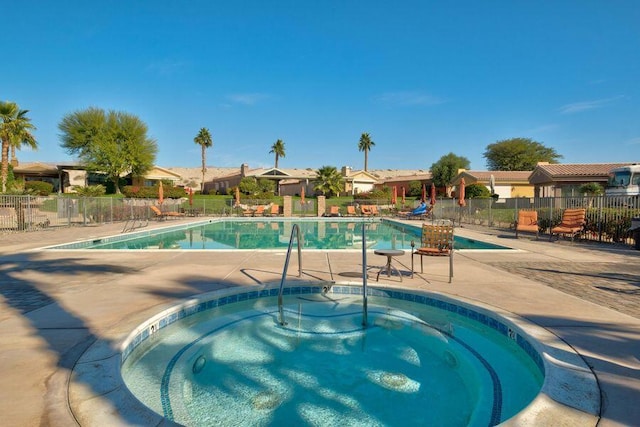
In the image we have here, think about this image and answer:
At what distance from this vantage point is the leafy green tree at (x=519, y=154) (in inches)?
2302

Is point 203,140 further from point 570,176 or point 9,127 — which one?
point 570,176

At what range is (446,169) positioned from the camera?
161 feet

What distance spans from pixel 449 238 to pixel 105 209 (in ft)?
64.0

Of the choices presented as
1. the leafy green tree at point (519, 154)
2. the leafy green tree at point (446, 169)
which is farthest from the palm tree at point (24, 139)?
the leafy green tree at point (519, 154)

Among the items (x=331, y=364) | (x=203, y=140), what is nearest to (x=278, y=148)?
(x=203, y=140)

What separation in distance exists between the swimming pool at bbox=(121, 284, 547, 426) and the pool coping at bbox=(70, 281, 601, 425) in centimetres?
9

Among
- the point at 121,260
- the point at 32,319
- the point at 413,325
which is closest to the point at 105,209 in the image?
the point at 121,260

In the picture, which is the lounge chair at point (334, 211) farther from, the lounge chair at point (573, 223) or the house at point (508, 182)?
the house at point (508, 182)

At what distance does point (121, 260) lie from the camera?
8562mm

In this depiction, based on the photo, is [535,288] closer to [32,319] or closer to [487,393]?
[487,393]

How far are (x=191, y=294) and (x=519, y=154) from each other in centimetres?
6398

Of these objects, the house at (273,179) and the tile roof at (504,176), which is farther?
the house at (273,179)

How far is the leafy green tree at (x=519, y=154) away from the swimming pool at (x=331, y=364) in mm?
61436

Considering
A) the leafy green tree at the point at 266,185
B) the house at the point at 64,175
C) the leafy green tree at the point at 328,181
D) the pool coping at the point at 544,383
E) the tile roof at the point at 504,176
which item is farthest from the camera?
the leafy green tree at the point at 266,185
